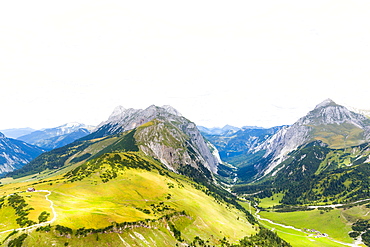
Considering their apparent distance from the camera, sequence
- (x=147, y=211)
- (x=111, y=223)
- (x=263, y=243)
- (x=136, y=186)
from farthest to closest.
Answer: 1. (x=136, y=186)
2. (x=263, y=243)
3. (x=147, y=211)
4. (x=111, y=223)

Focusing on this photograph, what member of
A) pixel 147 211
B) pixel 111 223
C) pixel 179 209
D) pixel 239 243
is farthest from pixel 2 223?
pixel 239 243

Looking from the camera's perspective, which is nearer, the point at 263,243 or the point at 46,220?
the point at 46,220

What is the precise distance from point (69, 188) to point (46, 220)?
71104 millimetres

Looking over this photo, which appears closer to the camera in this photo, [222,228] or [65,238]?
[65,238]

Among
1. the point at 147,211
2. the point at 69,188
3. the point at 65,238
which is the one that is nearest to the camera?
the point at 65,238

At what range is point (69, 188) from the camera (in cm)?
14762

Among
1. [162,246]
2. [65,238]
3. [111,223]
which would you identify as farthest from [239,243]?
[65,238]

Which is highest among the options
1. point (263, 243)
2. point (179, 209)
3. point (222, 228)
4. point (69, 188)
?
point (69, 188)

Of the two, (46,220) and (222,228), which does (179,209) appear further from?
(46,220)

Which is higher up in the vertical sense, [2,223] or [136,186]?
[2,223]

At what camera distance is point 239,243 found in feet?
459

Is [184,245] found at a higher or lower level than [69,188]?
lower

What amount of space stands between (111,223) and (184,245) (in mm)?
42917

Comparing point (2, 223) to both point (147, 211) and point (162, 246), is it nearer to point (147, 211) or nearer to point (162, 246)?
point (162, 246)
